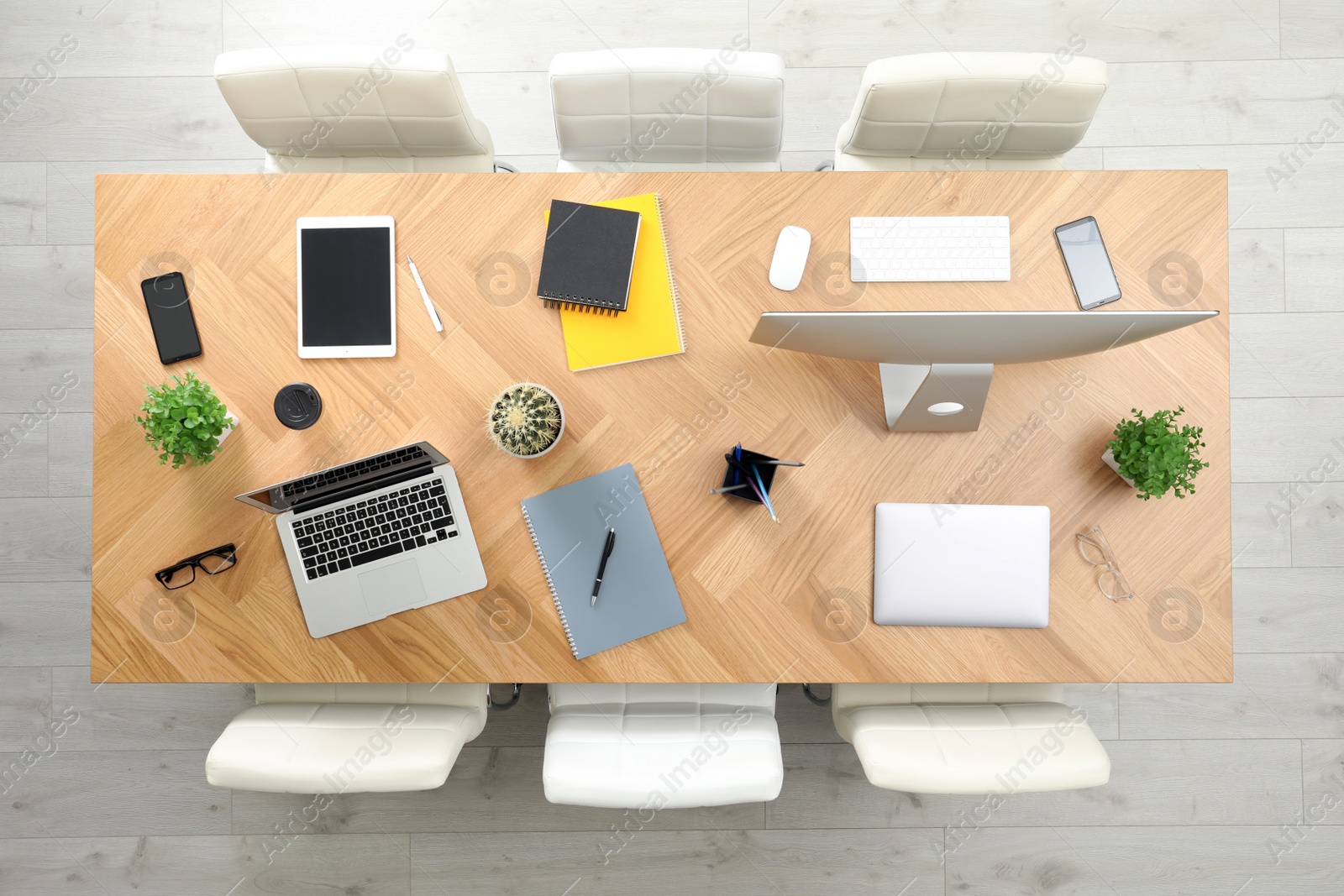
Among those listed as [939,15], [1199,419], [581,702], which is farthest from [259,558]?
[939,15]

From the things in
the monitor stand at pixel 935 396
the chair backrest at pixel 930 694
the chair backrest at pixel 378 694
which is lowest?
the chair backrest at pixel 930 694

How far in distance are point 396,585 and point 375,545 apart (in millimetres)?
87

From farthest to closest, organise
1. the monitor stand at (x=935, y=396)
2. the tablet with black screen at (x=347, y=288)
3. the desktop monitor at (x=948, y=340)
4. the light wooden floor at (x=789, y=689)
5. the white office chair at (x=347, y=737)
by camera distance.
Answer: the light wooden floor at (x=789, y=689)
the tablet with black screen at (x=347, y=288)
the white office chair at (x=347, y=737)
the monitor stand at (x=935, y=396)
the desktop monitor at (x=948, y=340)

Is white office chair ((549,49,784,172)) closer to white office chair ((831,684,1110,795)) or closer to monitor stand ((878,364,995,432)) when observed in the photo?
monitor stand ((878,364,995,432))

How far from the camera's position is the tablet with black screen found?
4.45 feet

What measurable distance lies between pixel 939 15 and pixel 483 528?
1986 millimetres

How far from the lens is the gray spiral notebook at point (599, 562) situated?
133 centimetres

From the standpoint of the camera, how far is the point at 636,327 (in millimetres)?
1359

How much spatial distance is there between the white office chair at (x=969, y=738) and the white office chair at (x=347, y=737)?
81cm

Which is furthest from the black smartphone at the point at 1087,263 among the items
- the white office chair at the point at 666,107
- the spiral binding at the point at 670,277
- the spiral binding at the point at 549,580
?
the spiral binding at the point at 549,580

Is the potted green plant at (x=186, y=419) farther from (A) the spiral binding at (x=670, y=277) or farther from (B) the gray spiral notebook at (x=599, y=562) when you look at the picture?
(A) the spiral binding at (x=670, y=277)

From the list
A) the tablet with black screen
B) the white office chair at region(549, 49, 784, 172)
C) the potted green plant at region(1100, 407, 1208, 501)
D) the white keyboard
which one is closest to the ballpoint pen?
the tablet with black screen

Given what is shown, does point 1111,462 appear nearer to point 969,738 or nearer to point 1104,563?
point 1104,563

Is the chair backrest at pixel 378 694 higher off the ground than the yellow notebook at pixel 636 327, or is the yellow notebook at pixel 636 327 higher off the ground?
the yellow notebook at pixel 636 327
